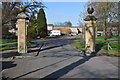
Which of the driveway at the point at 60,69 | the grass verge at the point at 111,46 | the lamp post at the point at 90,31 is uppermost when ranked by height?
the lamp post at the point at 90,31

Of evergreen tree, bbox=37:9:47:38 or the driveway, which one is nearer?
the driveway

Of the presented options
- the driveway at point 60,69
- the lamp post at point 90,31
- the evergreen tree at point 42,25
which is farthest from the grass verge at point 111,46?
the evergreen tree at point 42,25

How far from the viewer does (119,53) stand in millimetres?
14570

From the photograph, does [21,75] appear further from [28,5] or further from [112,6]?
[112,6]

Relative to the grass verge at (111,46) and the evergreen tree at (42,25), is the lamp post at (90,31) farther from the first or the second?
the evergreen tree at (42,25)

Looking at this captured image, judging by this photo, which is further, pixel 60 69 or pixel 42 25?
pixel 42 25

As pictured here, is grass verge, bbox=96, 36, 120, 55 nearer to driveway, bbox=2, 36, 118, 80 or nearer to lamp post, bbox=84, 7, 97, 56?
lamp post, bbox=84, 7, 97, 56

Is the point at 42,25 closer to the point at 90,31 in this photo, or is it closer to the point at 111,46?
the point at 111,46

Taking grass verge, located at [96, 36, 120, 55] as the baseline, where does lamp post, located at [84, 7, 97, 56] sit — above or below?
above

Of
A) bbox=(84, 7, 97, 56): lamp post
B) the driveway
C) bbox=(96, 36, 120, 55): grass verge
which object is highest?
bbox=(84, 7, 97, 56): lamp post

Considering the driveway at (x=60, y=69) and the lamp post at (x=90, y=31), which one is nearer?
the driveway at (x=60, y=69)

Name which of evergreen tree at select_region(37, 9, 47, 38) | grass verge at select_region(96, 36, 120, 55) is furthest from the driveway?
evergreen tree at select_region(37, 9, 47, 38)

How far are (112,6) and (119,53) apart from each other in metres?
21.0

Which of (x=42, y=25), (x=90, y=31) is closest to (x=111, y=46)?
(x=90, y=31)
